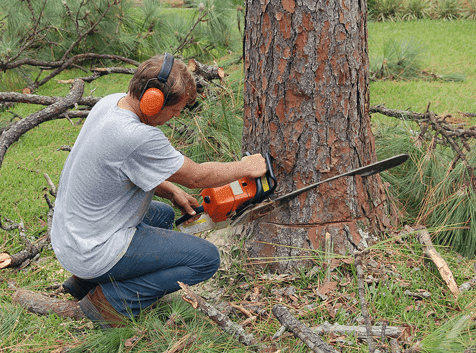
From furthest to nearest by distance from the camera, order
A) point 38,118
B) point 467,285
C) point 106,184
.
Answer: point 38,118 → point 467,285 → point 106,184

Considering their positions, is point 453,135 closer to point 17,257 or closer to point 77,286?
point 77,286

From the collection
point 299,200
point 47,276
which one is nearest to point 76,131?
point 47,276

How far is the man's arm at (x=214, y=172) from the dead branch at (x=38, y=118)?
1.56m

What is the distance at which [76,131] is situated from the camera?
484 cm

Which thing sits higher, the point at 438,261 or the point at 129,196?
the point at 129,196

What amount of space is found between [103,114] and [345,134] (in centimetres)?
119

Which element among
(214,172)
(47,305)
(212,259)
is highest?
(214,172)

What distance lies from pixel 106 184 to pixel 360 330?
51.5 inches

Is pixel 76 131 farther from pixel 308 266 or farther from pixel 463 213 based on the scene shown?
pixel 463 213

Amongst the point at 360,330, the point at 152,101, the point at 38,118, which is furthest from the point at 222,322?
the point at 38,118

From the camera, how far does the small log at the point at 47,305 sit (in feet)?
7.50

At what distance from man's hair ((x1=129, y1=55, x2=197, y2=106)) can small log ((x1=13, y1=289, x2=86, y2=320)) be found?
1.21m

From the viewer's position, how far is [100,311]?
216cm

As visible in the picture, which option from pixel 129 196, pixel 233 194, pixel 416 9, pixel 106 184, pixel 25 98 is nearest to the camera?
pixel 106 184
